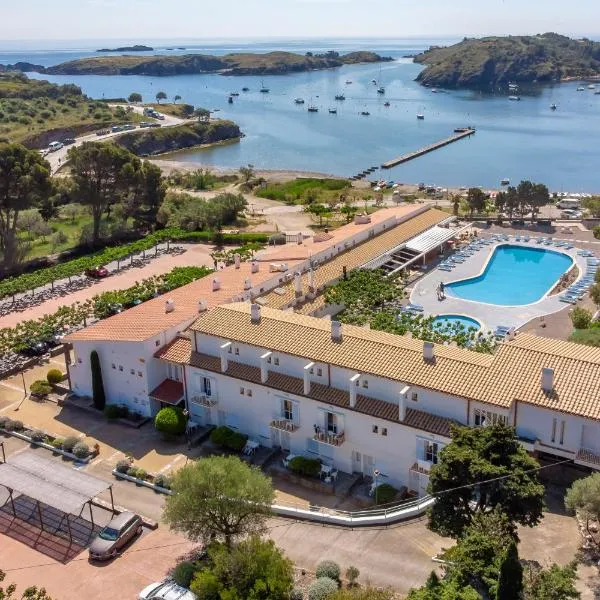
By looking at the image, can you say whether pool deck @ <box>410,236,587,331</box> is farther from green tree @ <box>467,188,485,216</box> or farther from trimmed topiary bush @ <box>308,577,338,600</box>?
trimmed topiary bush @ <box>308,577,338,600</box>

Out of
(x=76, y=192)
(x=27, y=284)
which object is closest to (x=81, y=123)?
(x=76, y=192)

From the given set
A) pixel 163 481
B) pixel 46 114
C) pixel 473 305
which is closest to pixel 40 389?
pixel 163 481

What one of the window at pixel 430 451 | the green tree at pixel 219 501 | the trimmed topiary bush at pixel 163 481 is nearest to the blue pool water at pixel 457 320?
the window at pixel 430 451

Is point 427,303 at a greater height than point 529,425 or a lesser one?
lesser

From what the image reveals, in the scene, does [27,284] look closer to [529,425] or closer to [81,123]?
[529,425]

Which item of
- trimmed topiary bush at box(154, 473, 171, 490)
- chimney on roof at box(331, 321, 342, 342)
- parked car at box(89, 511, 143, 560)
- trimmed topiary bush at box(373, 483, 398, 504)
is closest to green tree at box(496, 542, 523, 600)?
trimmed topiary bush at box(373, 483, 398, 504)

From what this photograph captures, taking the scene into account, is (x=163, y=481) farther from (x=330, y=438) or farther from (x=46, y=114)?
(x=46, y=114)

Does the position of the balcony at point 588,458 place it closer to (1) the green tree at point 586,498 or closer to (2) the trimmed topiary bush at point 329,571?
(1) the green tree at point 586,498
